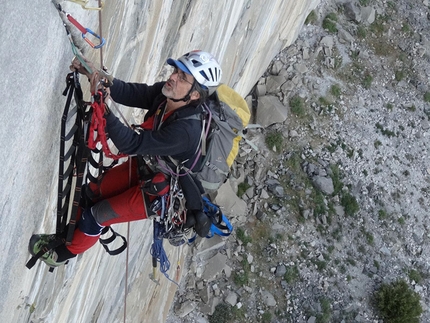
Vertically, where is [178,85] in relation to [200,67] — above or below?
A: below

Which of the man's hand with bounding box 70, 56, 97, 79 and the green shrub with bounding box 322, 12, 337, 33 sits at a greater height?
the man's hand with bounding box 70, 56, 97, 79

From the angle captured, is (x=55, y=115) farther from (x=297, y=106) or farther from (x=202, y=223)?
(x=297, y=106)

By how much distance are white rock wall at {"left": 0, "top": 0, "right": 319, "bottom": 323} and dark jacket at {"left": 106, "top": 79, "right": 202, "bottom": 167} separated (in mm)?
368

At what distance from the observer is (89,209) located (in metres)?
4.05

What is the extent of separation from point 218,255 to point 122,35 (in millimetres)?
8152

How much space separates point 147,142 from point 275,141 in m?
10.1

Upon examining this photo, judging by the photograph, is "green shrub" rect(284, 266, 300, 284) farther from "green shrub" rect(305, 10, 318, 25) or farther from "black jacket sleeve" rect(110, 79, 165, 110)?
"black jacket sleeve" rect(110, 79, 165, 110)

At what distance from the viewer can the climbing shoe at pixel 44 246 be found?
3588mm

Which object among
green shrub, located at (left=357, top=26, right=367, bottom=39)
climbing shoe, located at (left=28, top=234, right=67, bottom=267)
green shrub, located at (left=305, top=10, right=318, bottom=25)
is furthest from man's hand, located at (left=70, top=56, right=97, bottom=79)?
green shrub, located at (left=357, top=26, right=367, bottom=39)

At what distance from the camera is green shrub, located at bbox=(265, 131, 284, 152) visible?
13.0 m

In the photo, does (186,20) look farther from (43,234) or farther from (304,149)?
(304,149)

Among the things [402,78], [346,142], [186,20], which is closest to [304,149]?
[346,142]

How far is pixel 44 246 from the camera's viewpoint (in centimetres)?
360

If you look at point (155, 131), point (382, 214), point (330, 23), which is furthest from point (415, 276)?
point (155, 131)
